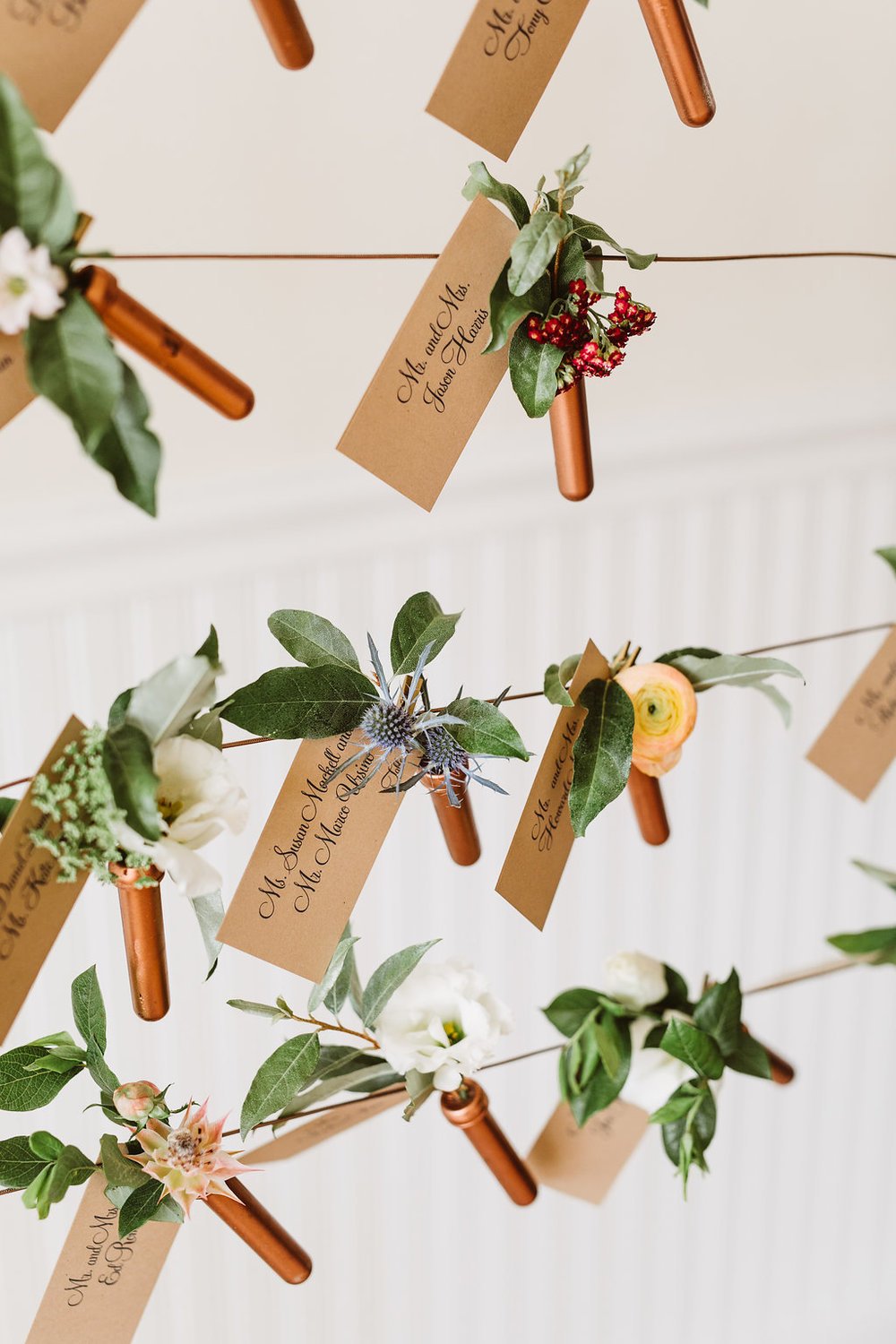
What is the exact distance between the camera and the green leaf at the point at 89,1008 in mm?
664

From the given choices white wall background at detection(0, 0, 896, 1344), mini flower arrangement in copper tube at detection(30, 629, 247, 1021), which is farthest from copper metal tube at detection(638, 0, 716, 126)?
mini flower arrangement in copper tube at detection(30, 629, 247, 1021)

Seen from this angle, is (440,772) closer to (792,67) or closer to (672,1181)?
(792,67)

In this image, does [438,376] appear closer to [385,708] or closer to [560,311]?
[560,311]

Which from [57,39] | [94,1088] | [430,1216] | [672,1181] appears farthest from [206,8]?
[672,1181]

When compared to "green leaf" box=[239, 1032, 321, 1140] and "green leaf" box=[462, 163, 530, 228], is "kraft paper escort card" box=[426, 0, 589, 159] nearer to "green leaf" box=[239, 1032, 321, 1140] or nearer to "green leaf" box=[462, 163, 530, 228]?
"green leaf" box=[462, 163, 530, 228]

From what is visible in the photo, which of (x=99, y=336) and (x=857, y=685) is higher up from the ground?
(x=857, y=685)

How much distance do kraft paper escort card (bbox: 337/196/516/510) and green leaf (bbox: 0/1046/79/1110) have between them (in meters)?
0.41

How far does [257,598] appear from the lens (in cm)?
91

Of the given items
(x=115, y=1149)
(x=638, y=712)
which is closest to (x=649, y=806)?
(x=638, y=712)

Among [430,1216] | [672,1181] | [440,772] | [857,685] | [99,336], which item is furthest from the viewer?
[672,1181]

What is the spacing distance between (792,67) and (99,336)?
721 mm

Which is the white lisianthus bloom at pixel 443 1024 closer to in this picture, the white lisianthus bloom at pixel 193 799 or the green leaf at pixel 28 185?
the white lisianthus bloom at pixel 193 799

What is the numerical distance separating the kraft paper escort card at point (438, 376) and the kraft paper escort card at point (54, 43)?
0.19m

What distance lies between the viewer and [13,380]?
53cm
